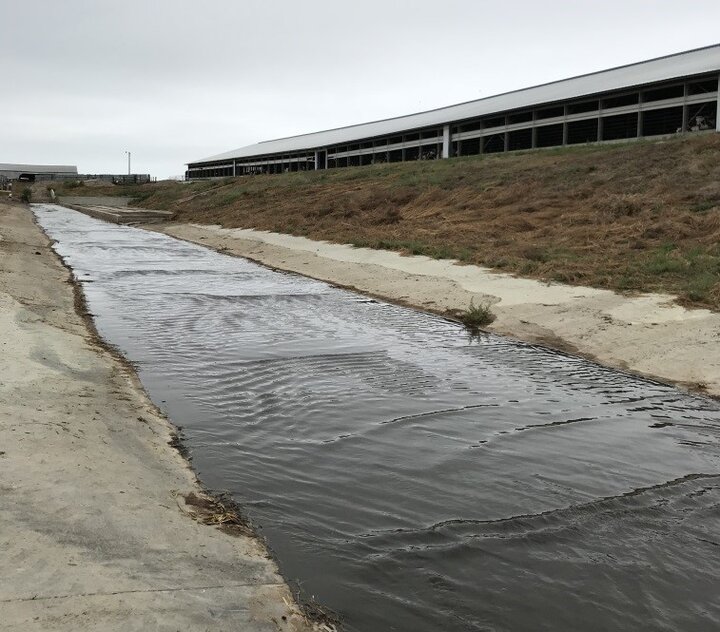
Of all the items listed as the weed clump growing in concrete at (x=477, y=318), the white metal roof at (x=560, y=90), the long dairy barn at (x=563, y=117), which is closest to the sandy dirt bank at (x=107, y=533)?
the weed clump growing in concrete at (x=477, y=318)

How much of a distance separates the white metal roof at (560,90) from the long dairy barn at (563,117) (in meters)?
0.10

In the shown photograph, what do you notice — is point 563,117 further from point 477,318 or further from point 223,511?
point 223,511

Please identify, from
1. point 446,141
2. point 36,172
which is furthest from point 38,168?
point 446,141

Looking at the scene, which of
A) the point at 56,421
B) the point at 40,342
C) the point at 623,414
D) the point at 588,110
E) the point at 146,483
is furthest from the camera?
the point at 588,110

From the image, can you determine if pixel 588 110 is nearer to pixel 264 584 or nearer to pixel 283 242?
pixel 283 242

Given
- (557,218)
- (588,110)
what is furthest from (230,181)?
(557,218)

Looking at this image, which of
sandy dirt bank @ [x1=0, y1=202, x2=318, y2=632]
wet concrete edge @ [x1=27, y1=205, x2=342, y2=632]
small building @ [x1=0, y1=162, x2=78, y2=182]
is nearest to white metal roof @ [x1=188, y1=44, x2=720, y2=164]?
wet concrete edge @ [x1=27, y1=205, x2=342, y2=632]

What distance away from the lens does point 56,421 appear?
6.54 metres

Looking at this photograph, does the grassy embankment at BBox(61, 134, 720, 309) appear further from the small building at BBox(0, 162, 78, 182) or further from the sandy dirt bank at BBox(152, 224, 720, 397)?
the small building at BBox(0, 162, 78, 182)

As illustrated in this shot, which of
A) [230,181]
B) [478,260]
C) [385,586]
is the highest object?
[230,181]

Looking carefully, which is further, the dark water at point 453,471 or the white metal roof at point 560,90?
the white metal roof at point 560,90

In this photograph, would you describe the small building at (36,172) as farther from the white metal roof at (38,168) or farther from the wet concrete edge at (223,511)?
the wet concrete edge at (223,511)

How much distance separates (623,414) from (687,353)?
9.04 ft

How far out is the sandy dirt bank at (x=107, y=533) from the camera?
3.70 metres
